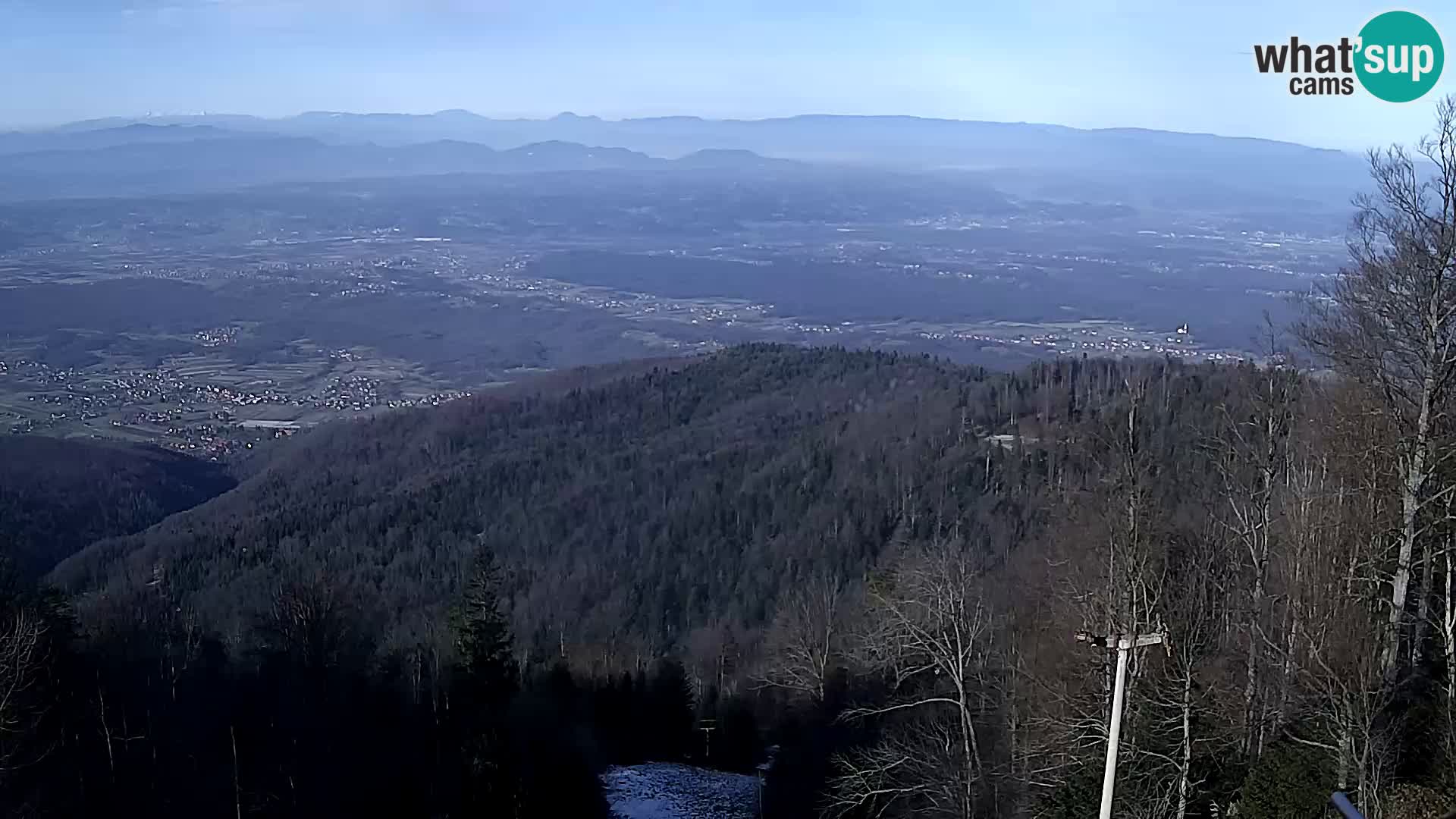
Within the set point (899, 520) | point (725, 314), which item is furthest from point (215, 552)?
point (725, 314)

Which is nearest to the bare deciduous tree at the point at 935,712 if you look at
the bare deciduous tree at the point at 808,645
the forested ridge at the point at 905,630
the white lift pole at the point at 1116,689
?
the forested ridge at the point at 905,630

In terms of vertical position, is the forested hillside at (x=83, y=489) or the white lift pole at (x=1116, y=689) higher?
the white lift pole at (x=1116, y=689)

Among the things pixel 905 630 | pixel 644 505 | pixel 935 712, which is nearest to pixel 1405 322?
pixel 905 630

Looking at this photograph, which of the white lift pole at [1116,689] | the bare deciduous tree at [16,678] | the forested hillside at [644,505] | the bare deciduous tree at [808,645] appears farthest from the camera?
the forested hillside at [644,505]

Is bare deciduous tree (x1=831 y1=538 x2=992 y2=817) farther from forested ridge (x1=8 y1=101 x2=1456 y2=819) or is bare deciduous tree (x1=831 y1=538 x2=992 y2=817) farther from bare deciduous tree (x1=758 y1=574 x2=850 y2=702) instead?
bare deciduous tree (x1=758 y1=574 x2=850 y2=702)

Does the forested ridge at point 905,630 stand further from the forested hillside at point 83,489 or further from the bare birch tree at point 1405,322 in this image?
the forested hillside at point 83,489

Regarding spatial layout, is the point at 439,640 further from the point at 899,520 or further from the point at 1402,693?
the point at 1402,693

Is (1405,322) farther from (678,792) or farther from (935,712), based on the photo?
(678,792)
